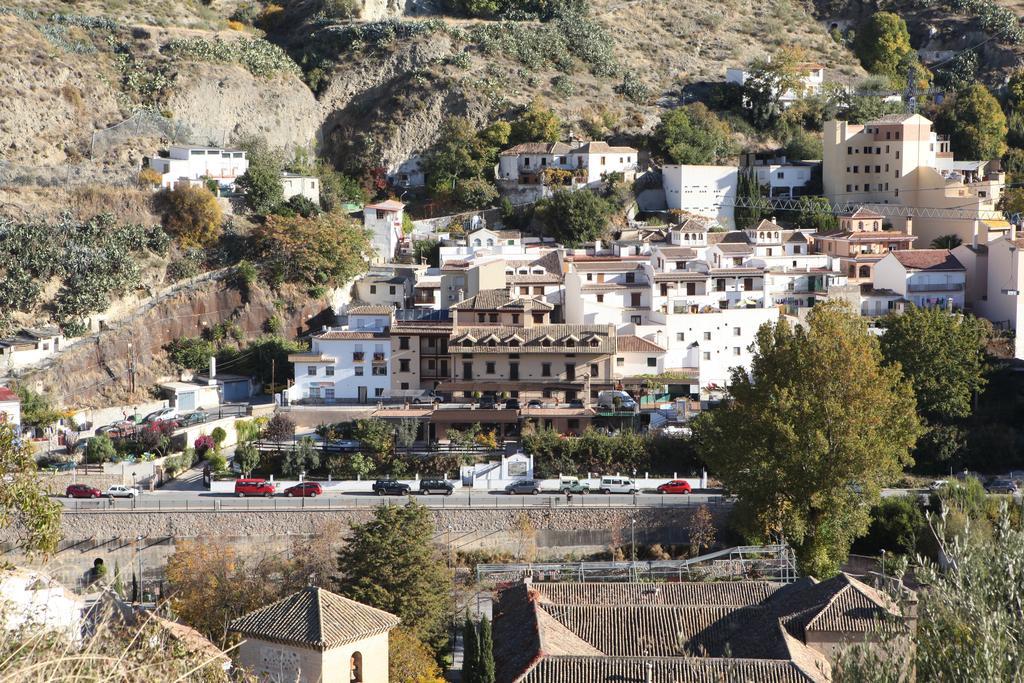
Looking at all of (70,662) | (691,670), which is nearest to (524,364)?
(691,670)

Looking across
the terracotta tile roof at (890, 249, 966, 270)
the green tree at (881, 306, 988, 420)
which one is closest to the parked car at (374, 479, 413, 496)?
the green tree at (881, 306, 988, 420)

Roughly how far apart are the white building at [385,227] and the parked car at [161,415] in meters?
12.7

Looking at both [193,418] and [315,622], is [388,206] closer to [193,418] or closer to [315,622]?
[193,418]

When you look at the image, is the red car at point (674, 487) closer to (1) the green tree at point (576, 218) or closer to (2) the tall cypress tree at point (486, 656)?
(2) the tall cypress tree at point (486, 656)

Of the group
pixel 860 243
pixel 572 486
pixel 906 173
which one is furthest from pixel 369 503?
pixel 906 173

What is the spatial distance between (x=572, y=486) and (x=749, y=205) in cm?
2298

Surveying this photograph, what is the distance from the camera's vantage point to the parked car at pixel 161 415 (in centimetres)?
4672

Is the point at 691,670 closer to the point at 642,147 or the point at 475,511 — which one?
the point at 475,511

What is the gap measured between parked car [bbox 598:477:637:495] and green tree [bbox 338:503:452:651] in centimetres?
873

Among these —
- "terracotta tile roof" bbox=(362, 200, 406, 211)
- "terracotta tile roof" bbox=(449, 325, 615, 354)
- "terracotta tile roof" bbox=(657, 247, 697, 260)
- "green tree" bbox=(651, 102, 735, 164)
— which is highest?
"green tree" bbox=(651, 102, 735, 164)

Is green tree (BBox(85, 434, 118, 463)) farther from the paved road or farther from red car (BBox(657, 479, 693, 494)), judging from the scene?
red car (BBox(657, 479, 693, 494))

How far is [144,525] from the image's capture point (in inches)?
1601

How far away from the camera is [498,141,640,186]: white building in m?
61.6

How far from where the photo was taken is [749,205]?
201ft
